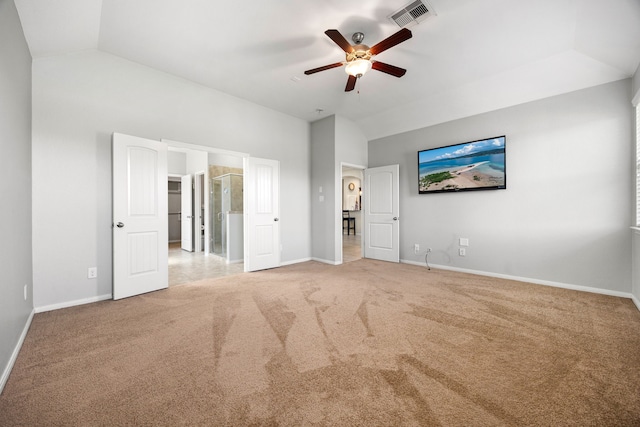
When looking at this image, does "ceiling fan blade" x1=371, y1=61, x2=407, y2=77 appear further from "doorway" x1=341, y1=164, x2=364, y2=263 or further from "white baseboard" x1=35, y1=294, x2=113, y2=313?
"doorway" x1=341, y1=164, x2=364, y2=263

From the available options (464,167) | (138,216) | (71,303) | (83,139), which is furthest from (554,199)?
(71,303)

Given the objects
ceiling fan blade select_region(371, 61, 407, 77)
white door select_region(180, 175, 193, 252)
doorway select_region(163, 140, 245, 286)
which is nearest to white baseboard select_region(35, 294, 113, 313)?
doorway select_region(163, 140, 245, 286)

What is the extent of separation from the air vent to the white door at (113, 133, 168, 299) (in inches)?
125

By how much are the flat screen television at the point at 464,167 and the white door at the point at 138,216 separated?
4.28 m

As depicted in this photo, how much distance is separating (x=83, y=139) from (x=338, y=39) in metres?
3.05

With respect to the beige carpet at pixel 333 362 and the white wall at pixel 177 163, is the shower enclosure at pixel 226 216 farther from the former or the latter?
the beige carpet at pixel 333 362

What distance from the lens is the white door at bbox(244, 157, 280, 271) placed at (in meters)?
4.62

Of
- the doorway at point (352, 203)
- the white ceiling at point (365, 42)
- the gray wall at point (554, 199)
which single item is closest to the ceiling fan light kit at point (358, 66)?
the white ceiling at point (365, 42)

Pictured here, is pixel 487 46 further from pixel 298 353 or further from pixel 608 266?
pixel 298 353

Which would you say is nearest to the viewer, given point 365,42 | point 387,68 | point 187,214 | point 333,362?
point 333,362

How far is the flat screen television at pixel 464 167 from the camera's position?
13.5 ft

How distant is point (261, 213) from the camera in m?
4.77

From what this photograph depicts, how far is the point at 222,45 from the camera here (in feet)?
10.00

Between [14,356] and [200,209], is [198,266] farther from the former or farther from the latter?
[14,356]
